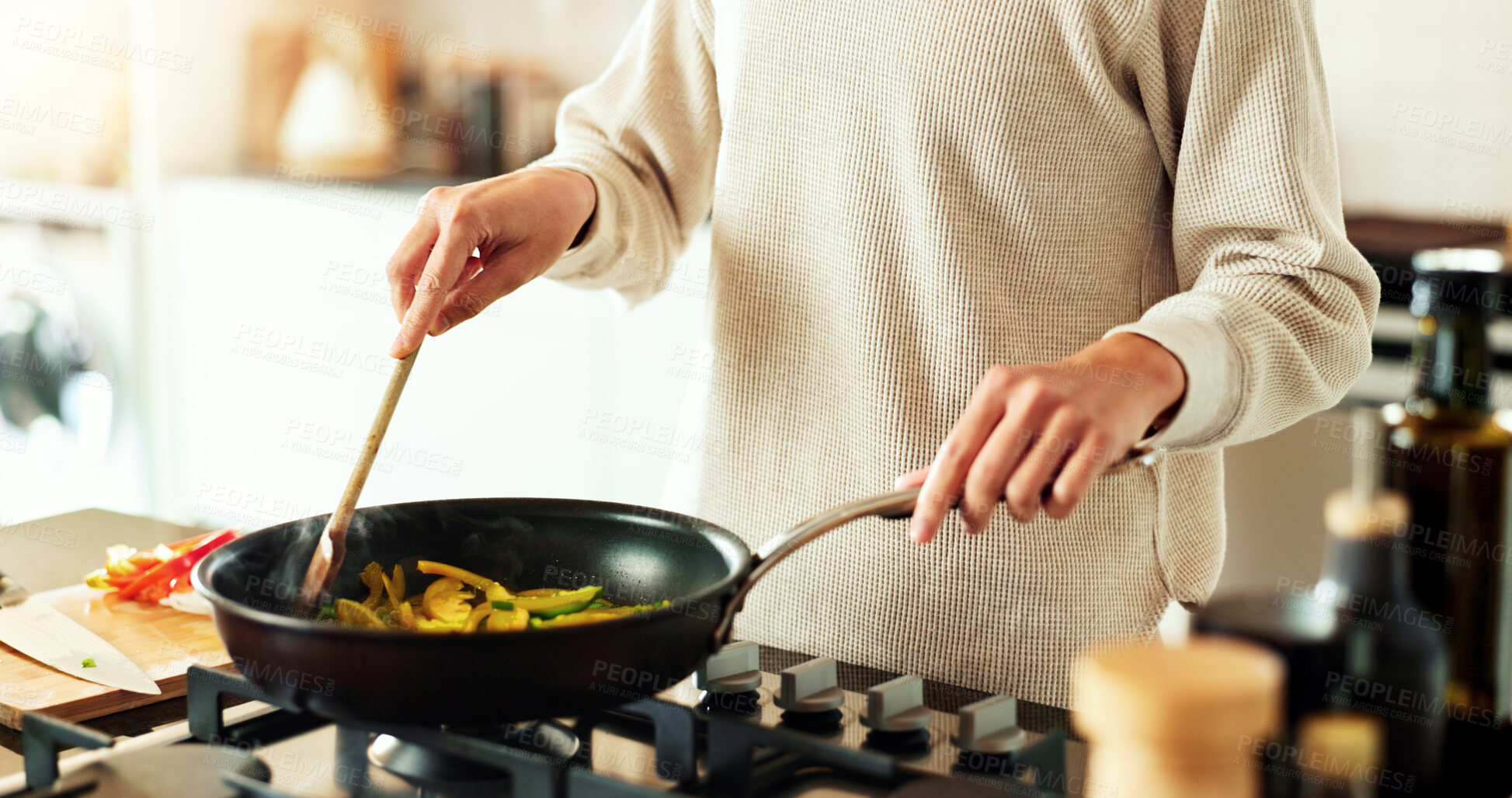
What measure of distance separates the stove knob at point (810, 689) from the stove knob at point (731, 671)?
27mm

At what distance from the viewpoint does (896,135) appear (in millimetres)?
985

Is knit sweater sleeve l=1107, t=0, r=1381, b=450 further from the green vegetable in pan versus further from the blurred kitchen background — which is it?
the blurred kitchen background

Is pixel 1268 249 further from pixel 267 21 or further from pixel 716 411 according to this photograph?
pixel 267 21

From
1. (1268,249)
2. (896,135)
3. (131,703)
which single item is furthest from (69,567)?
(1268,249)

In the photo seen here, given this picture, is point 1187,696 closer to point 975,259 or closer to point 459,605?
point 459,605

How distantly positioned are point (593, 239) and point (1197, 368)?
0.52 m

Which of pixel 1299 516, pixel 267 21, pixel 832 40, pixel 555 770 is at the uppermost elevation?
pixel 267 21

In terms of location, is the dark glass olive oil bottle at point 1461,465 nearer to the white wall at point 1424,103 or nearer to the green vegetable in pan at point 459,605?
the green vegetable in pan at point 459,605

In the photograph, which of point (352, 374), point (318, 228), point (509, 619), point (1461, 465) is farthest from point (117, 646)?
point (318, 228)

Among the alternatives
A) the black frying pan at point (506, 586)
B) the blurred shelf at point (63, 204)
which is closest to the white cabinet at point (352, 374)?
the blurred shelf at point (63, 204)

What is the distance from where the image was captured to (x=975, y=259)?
3.18 ft

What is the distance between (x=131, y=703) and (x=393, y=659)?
35cm

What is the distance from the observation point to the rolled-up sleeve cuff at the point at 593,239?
1076mm

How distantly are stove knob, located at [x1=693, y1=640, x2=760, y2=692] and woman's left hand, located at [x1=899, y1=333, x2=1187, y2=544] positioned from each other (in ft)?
0.47
